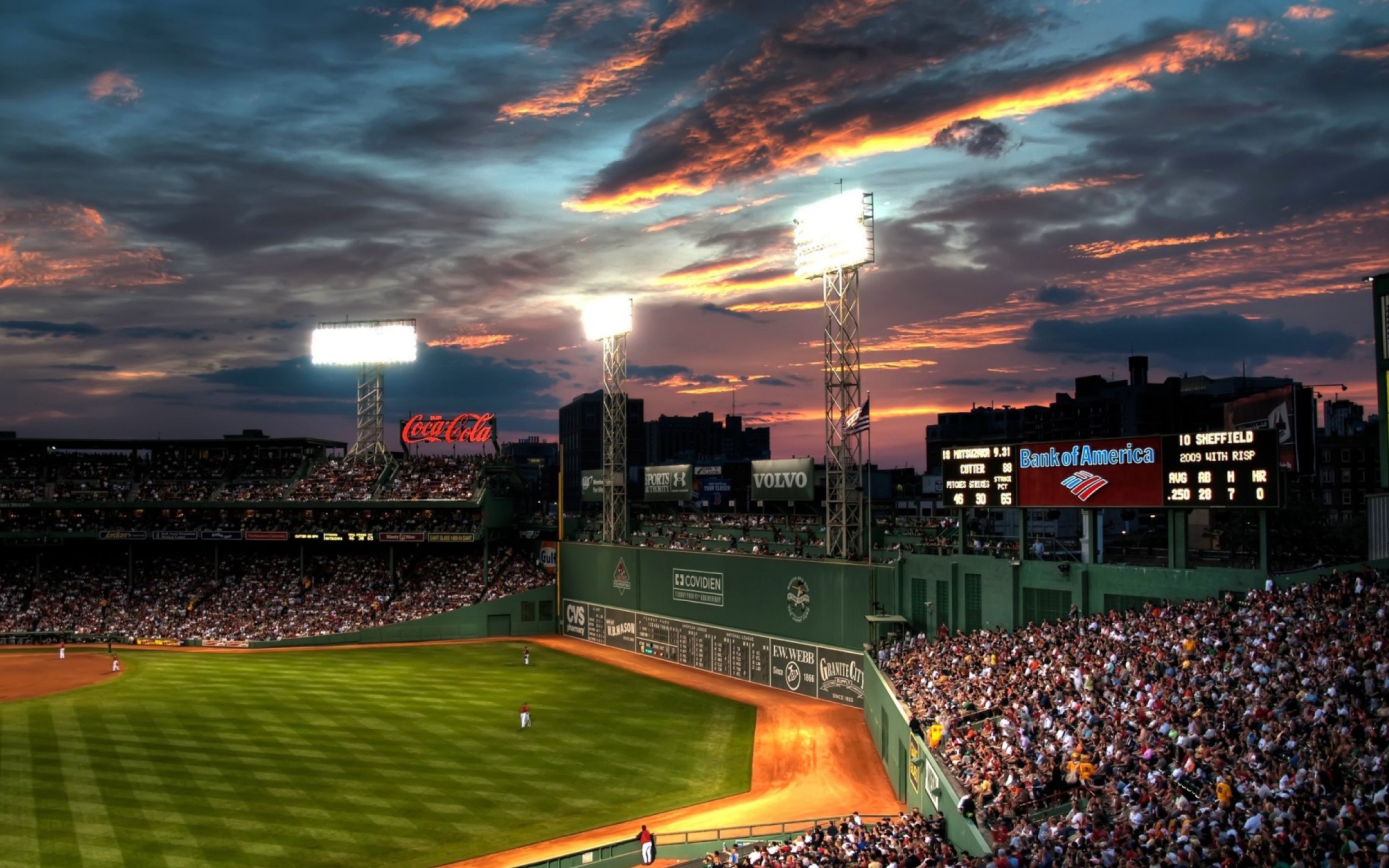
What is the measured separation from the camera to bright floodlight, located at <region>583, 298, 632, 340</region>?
5953cm

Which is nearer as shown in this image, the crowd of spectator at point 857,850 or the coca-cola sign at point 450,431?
the crowd of spectator at point 857,850

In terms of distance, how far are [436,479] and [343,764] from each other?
38.4 metres

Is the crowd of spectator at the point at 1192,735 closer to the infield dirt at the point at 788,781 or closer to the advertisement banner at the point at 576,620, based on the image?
the infield dirt at the point at 788,781

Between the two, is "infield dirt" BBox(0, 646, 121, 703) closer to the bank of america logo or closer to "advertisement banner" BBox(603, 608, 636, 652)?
"advertisement banner" BBox(603, 608, 636, 652)

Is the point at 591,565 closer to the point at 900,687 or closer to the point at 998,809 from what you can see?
the point at 900,687

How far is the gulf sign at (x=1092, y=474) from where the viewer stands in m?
29.4

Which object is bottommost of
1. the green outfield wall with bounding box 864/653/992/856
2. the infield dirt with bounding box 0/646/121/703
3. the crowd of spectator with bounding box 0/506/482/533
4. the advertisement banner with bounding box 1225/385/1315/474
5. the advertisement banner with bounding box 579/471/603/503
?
the infield dirt with bounding box 0/646/121/703

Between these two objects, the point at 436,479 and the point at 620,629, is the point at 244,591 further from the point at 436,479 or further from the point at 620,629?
the point at 620,629

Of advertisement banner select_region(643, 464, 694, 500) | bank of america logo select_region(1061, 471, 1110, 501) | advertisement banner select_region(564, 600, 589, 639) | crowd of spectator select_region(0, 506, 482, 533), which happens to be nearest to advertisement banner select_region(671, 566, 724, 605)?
advertisement banner select_region(643, 464, 694, 500)

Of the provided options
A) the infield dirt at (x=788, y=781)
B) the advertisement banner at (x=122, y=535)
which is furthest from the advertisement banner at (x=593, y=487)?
the advertisement banner at (x=122, y=535)

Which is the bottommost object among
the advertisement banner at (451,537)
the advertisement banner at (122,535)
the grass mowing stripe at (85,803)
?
the grass mowing stripe at (85,803)

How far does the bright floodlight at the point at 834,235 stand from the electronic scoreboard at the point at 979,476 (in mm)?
11286

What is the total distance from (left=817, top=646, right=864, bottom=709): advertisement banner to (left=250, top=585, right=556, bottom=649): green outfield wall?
2618cm

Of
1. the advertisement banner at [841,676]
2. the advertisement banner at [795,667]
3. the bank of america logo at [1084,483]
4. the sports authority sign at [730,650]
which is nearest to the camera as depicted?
the bank of america logo at [1084,483]
